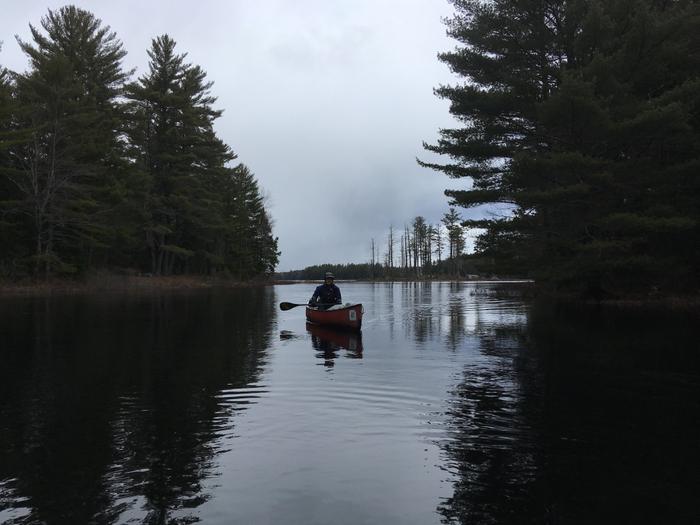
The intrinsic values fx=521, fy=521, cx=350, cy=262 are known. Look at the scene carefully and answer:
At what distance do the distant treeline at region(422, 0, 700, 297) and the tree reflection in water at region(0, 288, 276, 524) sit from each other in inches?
674

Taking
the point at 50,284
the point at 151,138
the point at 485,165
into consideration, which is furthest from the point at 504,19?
the point at 151,138

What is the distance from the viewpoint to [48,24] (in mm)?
42969

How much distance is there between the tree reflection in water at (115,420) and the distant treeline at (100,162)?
25504 millimetres

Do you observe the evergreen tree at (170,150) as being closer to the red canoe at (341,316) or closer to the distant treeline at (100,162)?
the distant treeline at (100,162)

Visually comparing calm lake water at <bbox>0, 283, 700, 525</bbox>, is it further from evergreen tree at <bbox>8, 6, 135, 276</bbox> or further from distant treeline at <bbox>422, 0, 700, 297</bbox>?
evergreen tree at <bbox>8, 6, 135, 276</bbox>

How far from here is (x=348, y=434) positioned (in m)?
6.49

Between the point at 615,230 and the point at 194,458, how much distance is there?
956 inches

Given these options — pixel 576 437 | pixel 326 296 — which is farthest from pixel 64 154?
pixel 576 437

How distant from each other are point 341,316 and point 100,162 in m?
33.4

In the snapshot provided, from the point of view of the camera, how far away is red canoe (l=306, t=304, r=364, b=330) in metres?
17.0

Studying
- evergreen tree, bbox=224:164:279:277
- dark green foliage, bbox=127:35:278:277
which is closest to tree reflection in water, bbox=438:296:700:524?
dark green foliage, bbox=127:35:278:277

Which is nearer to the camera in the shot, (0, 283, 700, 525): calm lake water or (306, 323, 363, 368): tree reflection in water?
(0, 283, 700, 525): calm lake water

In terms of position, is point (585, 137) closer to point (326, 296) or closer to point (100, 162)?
point (326, 296)

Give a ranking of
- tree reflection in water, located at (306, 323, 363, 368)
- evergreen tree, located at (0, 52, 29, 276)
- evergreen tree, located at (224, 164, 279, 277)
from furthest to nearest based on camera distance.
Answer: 1. evergreen tree, located at (224, 164, 279, 277)
2. evergreen tree, located at (0, 52, 29, 276)
3. tree reflection in water, located at (306, 323, 363, 368)
